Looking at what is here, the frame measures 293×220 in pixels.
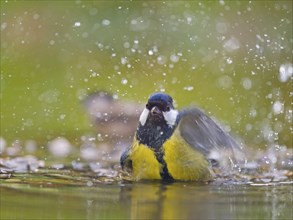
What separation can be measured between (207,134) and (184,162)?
0.33m

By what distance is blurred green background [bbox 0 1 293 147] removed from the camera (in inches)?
279

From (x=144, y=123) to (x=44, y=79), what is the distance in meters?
3.02

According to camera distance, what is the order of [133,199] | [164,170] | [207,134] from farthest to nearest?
[207,134]
[164,170]
[133,199]

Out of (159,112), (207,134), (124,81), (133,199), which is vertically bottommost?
(133,199)

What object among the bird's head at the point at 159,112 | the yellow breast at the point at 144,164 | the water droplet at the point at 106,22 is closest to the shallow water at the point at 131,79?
the water droplet at the point at 106,22

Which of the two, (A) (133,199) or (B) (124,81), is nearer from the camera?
(A) (133,199)

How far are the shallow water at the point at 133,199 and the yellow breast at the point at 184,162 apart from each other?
0.46ft

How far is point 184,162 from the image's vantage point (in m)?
4.67

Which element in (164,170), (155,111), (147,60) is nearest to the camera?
(164,170)

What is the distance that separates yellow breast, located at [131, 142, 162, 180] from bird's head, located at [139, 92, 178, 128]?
0.18 meters

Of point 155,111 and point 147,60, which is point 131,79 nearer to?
point 147,60

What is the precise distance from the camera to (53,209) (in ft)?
11.1

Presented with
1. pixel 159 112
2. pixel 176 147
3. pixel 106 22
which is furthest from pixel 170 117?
pixel 106 22

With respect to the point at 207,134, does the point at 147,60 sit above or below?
above
